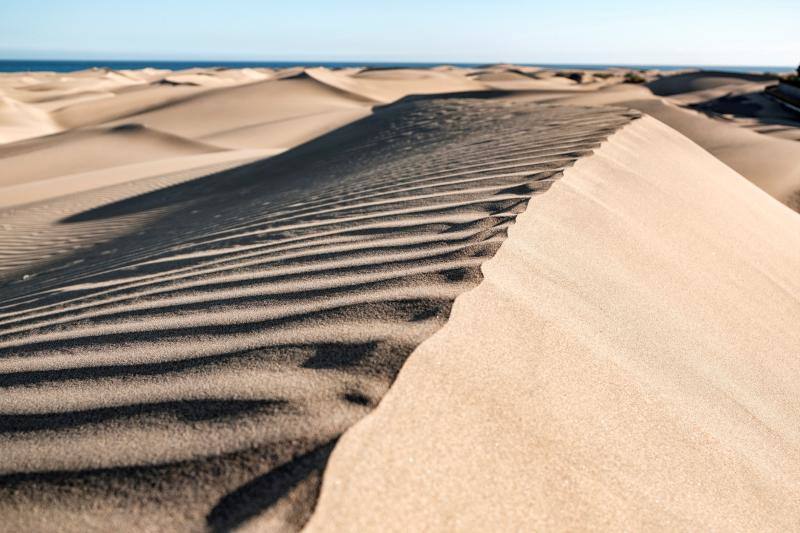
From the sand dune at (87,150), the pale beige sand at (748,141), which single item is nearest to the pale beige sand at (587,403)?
the pale beige sand at (748,141)

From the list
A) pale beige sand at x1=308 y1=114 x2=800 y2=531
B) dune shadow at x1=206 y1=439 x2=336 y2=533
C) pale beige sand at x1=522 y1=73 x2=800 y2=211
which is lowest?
pale beige sand at x1=522 y1=73 x2=800 y2=211

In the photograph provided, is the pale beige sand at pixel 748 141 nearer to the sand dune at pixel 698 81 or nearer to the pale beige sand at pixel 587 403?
the pale beige sand at pixel 587 403

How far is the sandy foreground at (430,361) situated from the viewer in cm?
109

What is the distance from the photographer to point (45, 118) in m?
19.4

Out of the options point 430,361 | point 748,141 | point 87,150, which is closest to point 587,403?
point 430,361

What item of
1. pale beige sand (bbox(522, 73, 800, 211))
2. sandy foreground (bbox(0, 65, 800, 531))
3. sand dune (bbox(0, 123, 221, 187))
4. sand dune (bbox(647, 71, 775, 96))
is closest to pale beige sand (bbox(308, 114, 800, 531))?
sandy foreground (bbox(0, 65, 800, 531))

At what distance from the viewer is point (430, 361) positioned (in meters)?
1.34

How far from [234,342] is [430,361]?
56 centimetres

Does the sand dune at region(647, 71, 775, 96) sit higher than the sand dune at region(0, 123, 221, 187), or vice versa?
the sand dune at region(647, 71, 775, 96)

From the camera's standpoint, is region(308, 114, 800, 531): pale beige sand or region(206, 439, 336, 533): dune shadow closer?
region(206, 439, 336, 533): dune shadow

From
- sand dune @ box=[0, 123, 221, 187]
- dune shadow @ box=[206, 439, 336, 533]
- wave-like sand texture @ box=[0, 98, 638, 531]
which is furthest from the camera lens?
sand dune @ box=[0, 123, 221, 187]

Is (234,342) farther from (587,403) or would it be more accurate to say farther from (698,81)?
(698,81)

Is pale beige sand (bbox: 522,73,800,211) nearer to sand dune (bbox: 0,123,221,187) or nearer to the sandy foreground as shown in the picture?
the sandy foreground

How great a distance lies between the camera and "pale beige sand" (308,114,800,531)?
1097 millimetres
